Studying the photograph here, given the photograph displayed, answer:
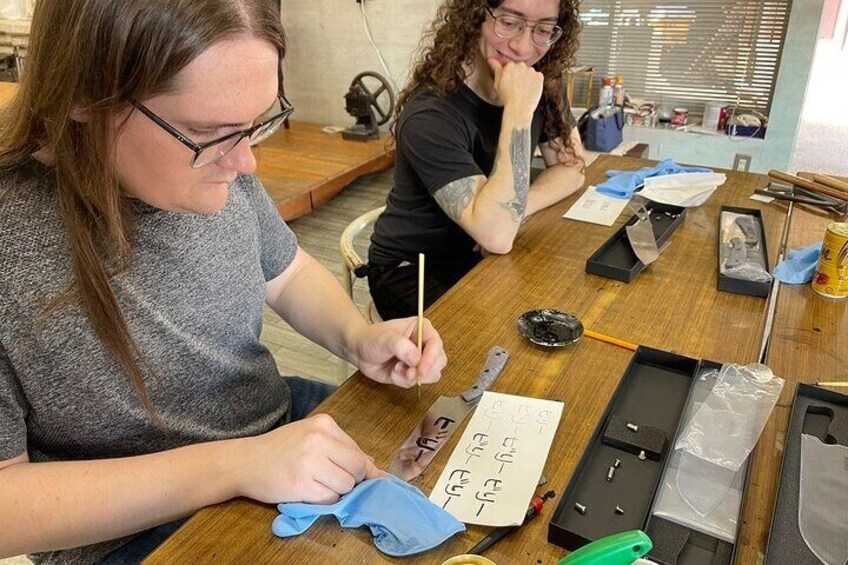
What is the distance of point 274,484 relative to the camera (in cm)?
71

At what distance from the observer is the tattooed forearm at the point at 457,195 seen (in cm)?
145

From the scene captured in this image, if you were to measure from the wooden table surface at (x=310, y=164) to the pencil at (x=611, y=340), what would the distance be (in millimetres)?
2284

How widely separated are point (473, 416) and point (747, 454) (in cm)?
35

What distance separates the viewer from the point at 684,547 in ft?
2.22

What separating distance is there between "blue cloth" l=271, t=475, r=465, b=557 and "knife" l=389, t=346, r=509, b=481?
0.20ft

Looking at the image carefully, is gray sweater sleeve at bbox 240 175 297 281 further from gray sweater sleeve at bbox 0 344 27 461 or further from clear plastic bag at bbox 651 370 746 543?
clear plastic bag at bbox 651 370 746 543

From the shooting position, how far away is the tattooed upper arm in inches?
57.1

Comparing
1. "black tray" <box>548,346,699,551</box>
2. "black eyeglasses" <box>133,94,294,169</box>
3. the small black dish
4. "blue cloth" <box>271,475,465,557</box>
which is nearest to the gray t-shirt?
"black eyeglasses" <box>133,94,294,169</box>

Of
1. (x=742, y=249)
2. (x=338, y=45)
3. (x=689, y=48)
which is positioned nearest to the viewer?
(x=742, y=249)

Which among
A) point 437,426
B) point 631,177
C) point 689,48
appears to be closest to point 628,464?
point 437,426

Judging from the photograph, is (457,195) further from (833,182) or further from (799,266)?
(833,182)

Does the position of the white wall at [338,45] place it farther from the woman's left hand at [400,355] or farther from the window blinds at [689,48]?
the woman's left hand at [400,355]

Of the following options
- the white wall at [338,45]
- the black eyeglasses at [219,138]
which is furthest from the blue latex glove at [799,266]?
the white wall at [338,45]

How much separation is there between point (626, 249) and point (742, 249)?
9.4 inches
